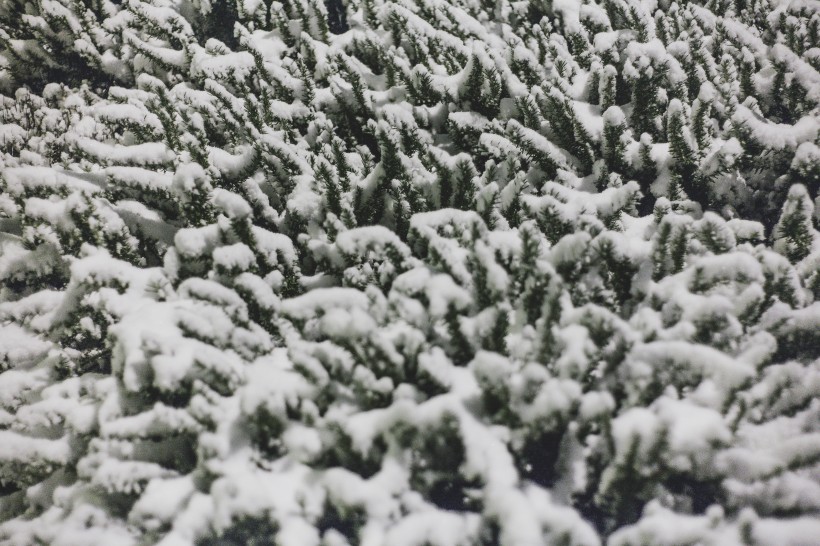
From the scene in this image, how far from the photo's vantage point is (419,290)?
2072 millimetres

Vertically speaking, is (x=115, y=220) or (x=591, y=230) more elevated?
(x=591, y=230)

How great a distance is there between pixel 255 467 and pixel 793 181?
319cm

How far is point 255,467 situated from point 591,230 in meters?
1.88

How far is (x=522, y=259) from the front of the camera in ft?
6.98

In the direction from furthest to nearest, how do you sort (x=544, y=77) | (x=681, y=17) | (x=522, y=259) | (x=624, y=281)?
(x=681, y=17)
(x=544, y=77)
(x=624, y=281)
(x=522, y=259)

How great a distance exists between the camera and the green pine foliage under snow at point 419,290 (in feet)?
5.55

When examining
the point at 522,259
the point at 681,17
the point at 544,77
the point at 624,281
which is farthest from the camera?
the point at 681,17

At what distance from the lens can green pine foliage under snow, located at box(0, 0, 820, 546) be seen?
5.55 feet

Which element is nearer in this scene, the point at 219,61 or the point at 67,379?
the point at 67,379

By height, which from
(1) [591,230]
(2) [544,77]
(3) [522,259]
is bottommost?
(3) [522,259]

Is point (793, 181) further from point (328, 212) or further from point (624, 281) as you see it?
point (328, 212)

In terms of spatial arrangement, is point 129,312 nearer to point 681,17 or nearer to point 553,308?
point 553,308

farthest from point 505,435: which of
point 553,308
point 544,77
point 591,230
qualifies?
point 544,77

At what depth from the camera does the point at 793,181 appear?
2674 mm
